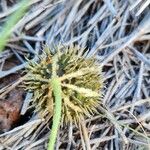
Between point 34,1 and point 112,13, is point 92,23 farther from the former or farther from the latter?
point 34,1

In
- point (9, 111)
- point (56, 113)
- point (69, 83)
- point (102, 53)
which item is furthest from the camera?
point (102, 53)

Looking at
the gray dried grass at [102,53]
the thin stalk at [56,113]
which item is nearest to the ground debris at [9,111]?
the gray dried grass at [102,53]

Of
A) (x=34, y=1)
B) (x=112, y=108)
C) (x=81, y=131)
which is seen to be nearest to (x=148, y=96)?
(x=112, y=108)

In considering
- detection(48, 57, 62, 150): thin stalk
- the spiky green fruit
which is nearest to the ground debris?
Answer: the spiky green fruit

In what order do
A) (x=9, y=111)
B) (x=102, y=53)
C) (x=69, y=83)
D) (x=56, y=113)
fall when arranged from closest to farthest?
(x=56, y=113)
(x=69, y=83)
(x=9, y=111)
(x=102, y=53)

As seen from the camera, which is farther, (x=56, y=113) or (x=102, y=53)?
(x=102, y=53)

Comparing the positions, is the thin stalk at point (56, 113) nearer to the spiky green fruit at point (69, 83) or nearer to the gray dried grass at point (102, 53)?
the spiky green fruit at point (69, 83)

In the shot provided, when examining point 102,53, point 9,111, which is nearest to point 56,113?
point 9,111

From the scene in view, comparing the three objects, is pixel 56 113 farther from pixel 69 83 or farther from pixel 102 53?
pixel 102 53

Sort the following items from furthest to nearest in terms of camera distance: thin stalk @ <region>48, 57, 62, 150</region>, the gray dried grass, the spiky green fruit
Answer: the gray dried grass → the spiky green fruit → thin stalk @ <region>48, 57, 62, 150</region>

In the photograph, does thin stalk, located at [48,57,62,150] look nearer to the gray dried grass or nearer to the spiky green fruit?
the spiky green fruit
